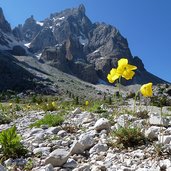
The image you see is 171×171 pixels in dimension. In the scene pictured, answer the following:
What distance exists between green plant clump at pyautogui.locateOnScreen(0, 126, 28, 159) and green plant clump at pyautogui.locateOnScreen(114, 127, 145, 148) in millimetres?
2197

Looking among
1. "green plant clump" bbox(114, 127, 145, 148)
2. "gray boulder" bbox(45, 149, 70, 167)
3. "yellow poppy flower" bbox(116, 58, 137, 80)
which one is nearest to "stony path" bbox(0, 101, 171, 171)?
"gray boulder" bbox(45, 149, 70, 167)

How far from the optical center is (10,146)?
27.0ft

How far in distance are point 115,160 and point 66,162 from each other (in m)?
1.01

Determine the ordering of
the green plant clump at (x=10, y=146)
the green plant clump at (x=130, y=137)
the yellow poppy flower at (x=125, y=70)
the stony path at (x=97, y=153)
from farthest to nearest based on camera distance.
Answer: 1. the green plant clump at (x=10, y=146)
2. the green plant clump at (x=130, y=137)
3. the yellow poppy flower at (x=125, y=70)
4. the stony path at (x=97, y=153)

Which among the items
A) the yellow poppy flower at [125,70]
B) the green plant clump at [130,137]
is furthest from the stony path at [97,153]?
the yellow poppy flower at [125,70]

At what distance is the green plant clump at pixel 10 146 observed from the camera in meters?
8.14

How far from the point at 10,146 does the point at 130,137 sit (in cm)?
273

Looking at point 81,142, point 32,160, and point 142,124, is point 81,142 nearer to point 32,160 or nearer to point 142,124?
point 32,160

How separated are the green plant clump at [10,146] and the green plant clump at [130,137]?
2.20m

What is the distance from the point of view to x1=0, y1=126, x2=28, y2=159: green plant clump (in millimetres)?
8141

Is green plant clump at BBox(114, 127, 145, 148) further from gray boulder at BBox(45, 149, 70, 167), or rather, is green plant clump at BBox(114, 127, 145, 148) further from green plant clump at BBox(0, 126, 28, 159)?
green plant clump at BBox(0, 126, 28, 159)

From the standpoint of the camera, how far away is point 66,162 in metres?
7.29

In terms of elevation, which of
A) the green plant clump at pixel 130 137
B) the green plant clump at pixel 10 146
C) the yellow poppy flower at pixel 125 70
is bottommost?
the green plant clump at pixel 10 146

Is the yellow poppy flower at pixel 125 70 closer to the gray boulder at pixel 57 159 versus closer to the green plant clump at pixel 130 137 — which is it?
the green plant clump at pixel 130 137
